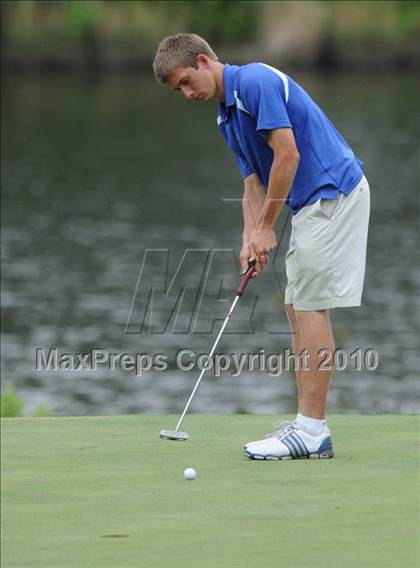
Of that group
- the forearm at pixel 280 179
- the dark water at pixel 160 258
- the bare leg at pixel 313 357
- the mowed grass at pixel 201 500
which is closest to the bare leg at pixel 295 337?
the bare leg at pixel 313 357

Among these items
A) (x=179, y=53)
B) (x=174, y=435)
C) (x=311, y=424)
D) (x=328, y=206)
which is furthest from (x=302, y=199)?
(x=174, y=435)

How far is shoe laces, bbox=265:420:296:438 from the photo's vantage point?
5621mm

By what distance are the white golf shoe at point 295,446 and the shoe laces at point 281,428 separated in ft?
0.14

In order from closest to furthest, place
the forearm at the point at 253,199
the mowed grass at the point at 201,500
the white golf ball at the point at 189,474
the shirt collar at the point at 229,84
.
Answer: the mowed grass at the point at 201,500 < the white golf ball at the point at 189,474 < the shirt collar at the point at 229,84 < the forearm at the point at 253,199

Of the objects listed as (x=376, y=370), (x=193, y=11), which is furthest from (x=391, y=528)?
(x=193, y=11)

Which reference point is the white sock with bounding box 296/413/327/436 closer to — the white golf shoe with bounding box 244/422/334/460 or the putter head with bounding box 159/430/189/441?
the white golf shoe with bounding box 244/422/334/460

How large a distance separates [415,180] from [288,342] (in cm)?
1464

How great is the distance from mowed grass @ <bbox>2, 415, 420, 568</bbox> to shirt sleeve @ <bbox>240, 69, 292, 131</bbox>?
4.24 ft

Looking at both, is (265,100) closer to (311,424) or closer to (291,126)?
(291,126)

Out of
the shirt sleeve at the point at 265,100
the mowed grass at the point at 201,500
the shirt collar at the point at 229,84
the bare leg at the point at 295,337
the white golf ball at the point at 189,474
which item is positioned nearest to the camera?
the mowed grass at the point at 201,500

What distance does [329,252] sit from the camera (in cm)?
550

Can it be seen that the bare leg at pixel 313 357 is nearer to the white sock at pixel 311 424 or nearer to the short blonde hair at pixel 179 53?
the white sock at pixel 311 424

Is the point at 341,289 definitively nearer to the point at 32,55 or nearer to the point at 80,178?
the point at 80,178

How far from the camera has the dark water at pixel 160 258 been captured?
15.7m
